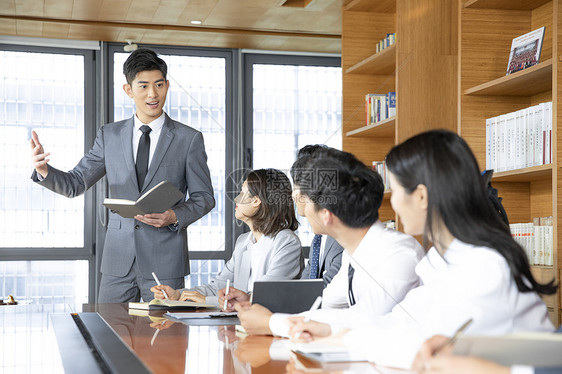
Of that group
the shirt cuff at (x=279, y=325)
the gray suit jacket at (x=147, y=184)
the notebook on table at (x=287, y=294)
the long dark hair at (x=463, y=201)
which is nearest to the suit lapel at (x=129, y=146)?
the gray suit jacket at (x=147, y=184)

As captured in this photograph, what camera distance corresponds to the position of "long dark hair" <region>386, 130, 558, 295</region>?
1.22m

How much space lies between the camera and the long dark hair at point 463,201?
1.22 meters

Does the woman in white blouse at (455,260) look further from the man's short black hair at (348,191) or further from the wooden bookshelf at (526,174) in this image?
the wooden bookshelf at (526,174)

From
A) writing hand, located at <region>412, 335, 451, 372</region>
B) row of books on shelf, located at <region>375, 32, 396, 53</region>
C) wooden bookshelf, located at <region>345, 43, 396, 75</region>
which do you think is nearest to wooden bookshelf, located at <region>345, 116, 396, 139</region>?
wooden bookshelf, located at <region>345, 43, 396, 75</region>

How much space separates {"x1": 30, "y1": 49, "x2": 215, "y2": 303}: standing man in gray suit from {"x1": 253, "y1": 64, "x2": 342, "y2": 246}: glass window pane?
7.98 ft

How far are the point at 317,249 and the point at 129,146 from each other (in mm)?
926

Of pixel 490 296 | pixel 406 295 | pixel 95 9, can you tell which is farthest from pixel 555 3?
pixel 95 9

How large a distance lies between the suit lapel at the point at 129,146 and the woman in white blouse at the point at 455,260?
64.7 inches

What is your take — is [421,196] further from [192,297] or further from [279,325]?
[192,297]

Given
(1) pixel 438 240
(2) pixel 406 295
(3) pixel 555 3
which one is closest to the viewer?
(1) pixel 438 240

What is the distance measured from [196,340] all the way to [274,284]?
30 cm

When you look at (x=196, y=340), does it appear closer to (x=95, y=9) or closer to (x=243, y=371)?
(x=243, y=371)

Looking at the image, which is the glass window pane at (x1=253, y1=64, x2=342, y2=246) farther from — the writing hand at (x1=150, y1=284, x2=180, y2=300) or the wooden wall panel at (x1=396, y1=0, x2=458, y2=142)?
the writing hand at (x1=150, y1=284, x2=180, y2=300)

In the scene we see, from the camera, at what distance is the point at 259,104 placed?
5363mm
